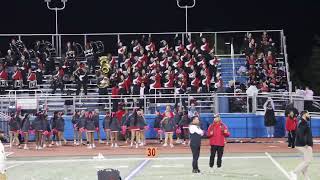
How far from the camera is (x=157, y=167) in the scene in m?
21.1

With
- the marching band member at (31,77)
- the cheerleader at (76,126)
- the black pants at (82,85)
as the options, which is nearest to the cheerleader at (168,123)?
the cheerleader at (76,126)

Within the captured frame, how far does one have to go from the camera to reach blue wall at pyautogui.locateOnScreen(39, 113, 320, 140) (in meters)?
33.4

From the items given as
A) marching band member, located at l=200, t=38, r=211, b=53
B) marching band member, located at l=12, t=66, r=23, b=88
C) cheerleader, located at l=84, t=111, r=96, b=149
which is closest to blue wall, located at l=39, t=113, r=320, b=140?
cheerleader, located at l=84, t=111, r=96, b=149

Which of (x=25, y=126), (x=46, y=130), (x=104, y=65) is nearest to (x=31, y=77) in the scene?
(x=104, y=65)

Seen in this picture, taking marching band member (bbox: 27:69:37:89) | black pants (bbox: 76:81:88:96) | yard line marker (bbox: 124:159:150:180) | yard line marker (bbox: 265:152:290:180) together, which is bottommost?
yard line marker (bbox: 124:159:150:180)

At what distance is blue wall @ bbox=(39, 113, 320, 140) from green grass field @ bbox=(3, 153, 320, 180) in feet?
25.6

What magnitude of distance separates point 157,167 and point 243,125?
524 inches

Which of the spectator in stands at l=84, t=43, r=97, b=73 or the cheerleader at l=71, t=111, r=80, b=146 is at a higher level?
the spectator in stands at l=84, t=43, r=97, b=73

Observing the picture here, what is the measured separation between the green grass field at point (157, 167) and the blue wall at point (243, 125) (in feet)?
25.6

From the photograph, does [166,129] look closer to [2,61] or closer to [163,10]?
[2,61]

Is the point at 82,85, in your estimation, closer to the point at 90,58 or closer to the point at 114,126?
the point at 90,58

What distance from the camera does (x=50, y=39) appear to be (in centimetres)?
4291

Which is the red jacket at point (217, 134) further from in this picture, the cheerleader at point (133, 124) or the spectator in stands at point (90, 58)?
the spectator in stands at point (90, 58)

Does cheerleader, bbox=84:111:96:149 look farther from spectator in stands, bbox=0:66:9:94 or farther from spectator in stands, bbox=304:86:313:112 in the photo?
spectator in stands, bbox=304:86:313:112
